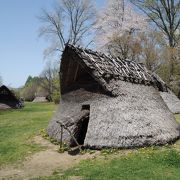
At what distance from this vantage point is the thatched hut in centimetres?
1326

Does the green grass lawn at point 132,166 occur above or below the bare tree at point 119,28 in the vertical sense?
below

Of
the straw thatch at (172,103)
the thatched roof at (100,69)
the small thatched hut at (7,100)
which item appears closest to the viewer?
the thatched roof at (100,69)

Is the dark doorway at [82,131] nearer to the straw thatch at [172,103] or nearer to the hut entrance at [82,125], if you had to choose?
the hut entrance at [82,125]

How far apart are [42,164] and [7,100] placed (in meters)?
32.6

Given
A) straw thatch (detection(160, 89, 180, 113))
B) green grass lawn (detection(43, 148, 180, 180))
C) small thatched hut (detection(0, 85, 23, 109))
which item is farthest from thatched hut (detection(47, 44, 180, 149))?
small thatched hut (detection(0, 85, 23, 109))

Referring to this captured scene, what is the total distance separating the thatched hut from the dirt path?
2.90ft

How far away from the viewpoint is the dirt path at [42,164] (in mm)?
10930

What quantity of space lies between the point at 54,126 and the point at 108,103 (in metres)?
3.35

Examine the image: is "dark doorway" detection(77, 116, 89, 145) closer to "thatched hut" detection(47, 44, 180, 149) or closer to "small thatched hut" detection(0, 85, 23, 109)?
"thatched hut" detection(47, 44, 180, 149)

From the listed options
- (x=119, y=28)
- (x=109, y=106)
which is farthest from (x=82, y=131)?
(x=119, y=28)

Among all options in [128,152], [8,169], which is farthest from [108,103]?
[8,169]

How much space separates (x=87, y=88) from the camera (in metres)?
15.3

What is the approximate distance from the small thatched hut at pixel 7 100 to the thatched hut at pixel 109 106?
2670 centimetres

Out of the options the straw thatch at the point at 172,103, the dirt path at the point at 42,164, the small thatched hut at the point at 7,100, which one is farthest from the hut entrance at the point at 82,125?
the small thatched hut at the point at 7,100
